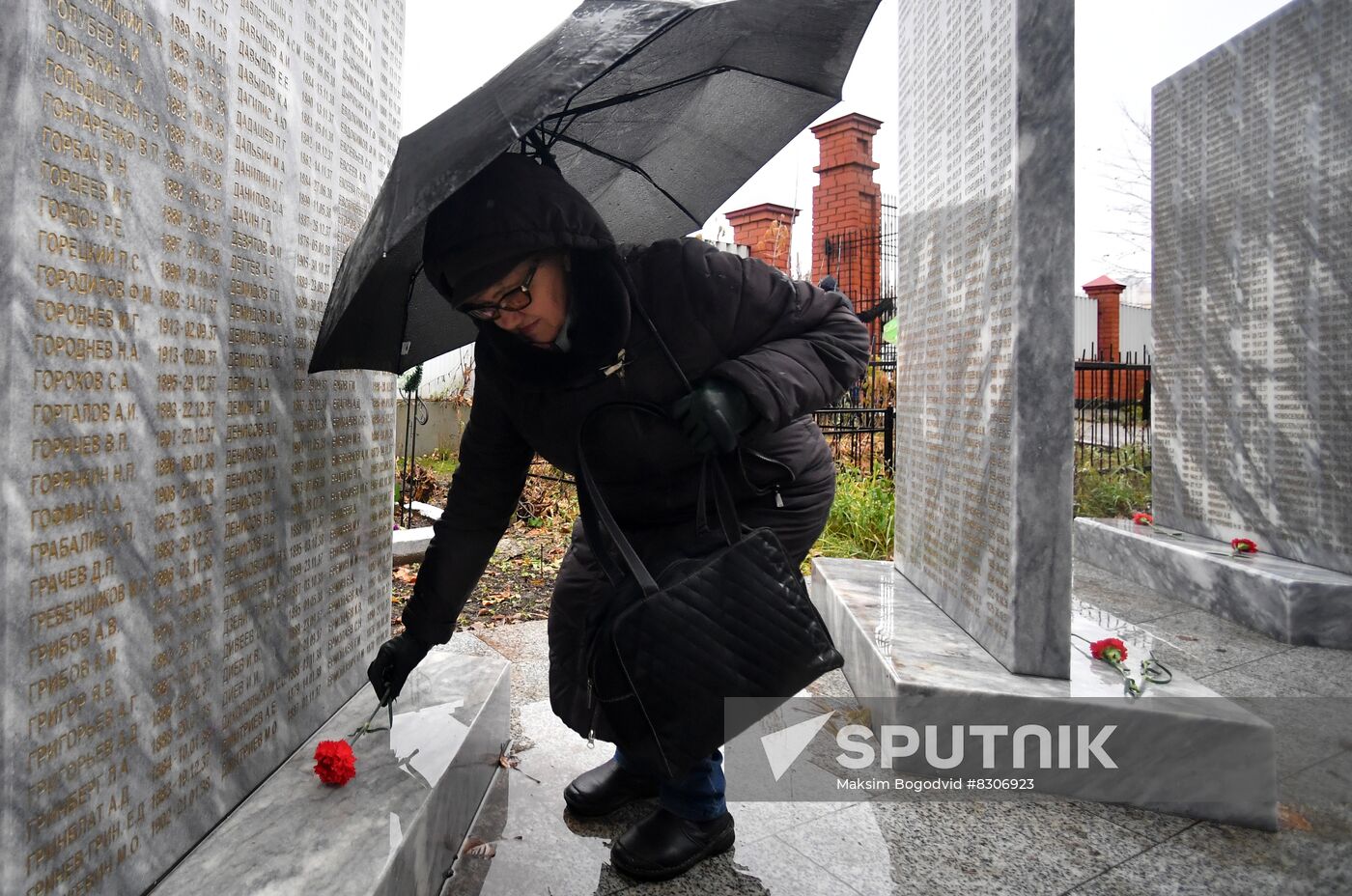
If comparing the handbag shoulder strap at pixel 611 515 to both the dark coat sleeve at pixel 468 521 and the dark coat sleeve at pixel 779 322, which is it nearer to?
the dark coat sleeve at pixel 779 322

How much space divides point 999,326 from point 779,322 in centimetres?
135

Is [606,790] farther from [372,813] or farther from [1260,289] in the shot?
[1260,289]

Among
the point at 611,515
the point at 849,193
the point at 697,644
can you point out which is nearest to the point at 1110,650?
the point at 697,644

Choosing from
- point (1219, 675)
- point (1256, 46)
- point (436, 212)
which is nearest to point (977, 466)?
point (1219, 675)

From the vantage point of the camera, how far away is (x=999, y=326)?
3139 mm

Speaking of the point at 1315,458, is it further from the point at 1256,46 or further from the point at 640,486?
the point at 640,486

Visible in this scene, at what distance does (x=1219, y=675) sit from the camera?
3.78 metres

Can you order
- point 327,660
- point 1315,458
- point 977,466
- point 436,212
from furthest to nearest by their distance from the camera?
point 1315,458 < point 977,466 < point 327,660 < point 436,212

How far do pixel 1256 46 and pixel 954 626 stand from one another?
4.39 metres

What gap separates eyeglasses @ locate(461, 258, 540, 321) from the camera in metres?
1.87

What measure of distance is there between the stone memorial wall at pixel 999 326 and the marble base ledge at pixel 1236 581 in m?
1.96

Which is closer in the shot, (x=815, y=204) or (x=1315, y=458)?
(x=1315, y=458)

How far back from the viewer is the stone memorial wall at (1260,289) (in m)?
4.63

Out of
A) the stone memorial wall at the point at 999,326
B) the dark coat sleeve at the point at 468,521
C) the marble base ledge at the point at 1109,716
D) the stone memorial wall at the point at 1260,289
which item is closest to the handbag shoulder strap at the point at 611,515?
the dark coat sleeve at the point at 468,521
